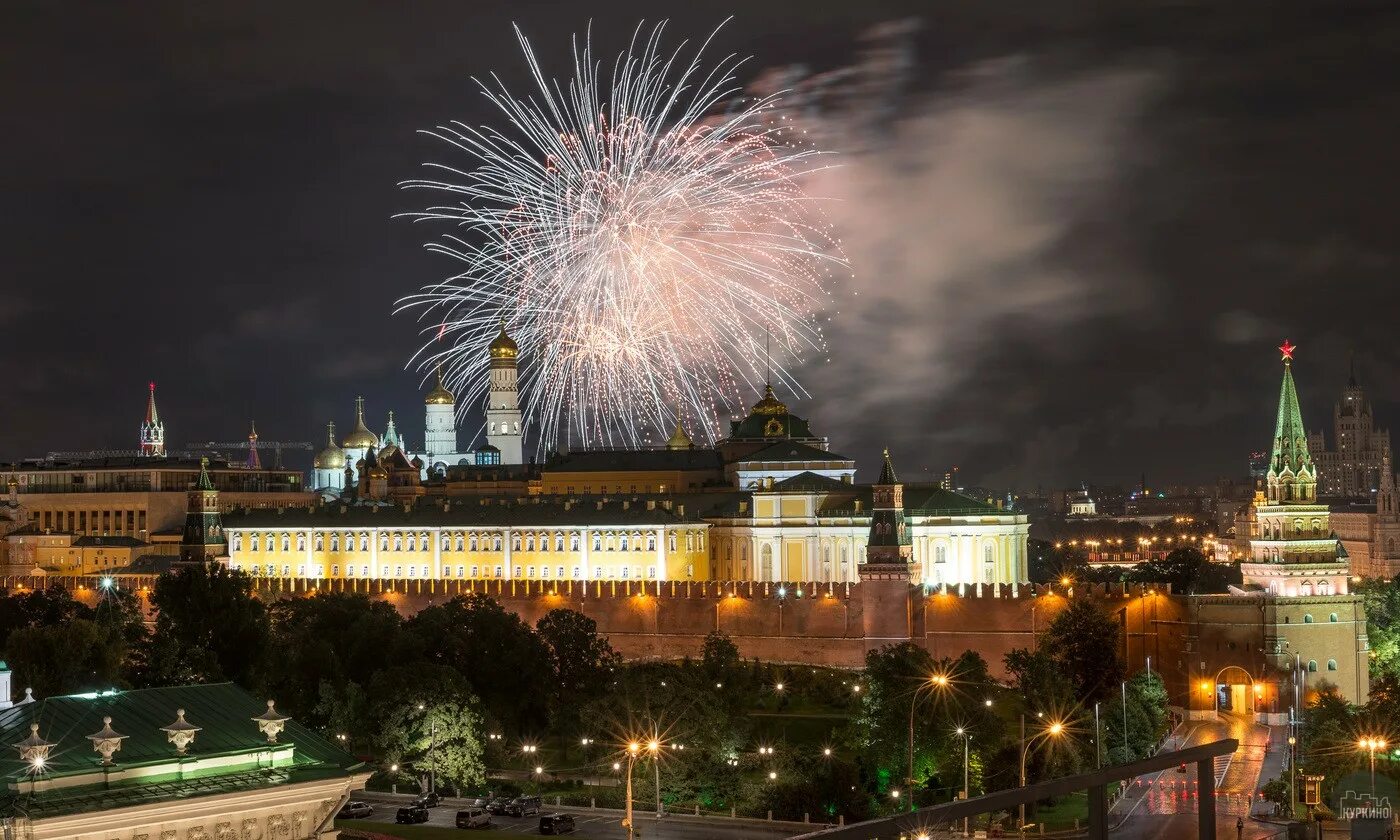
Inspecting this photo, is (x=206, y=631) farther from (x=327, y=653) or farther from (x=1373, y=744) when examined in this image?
(x=1373, y=744)

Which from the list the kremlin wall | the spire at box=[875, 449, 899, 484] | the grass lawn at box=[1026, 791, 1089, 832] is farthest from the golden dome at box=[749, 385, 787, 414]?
the grass lawn at box=[1026, 791, 1089, 832]

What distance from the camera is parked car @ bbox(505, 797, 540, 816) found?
5025cm

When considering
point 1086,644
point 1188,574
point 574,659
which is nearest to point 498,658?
point 574,659

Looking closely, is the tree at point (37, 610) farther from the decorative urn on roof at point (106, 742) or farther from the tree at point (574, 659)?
the decorative urn on roof at point (106, 742)

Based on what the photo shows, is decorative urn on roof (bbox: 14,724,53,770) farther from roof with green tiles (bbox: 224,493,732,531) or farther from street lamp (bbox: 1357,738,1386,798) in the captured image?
roof with green tiles (bbox: 224,493,732,531)

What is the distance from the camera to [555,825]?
47188 millimetres

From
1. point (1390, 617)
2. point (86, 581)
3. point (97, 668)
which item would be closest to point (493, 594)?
point (97, 668)

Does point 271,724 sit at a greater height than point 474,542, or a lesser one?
lesser

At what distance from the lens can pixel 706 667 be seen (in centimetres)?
7375

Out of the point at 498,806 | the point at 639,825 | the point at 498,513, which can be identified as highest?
the point at 498,513

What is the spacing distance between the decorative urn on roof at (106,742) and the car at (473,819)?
710 inches

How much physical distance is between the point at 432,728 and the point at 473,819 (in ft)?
31.9

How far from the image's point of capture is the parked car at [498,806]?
1992 inches

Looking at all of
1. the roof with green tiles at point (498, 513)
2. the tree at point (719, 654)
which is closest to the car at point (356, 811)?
the tree at point (719, 654)
